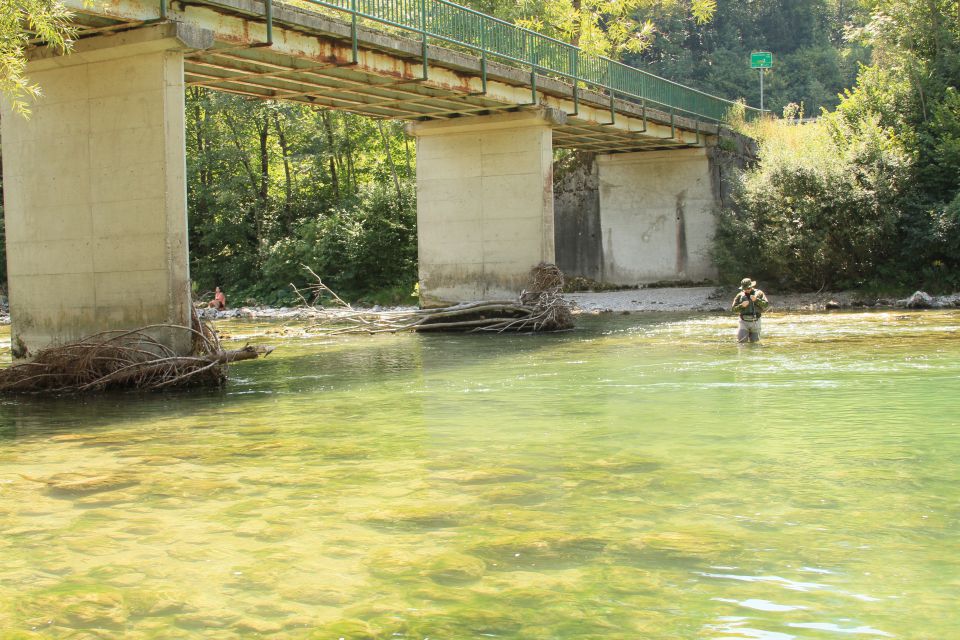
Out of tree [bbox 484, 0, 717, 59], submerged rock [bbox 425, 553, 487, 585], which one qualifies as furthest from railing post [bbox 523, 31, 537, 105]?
submerged rock [bbox 425, 553, 487, 585]

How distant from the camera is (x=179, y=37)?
1456 centimetres

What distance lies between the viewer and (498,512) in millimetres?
6664

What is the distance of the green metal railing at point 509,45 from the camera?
19.2 m

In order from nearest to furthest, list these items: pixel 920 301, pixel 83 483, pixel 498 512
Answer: pixel 498 512 → pixel 83 483 → pixel 920 301

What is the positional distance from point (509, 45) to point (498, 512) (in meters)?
18.7

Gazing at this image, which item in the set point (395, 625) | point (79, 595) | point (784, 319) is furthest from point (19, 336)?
point (784, 319)

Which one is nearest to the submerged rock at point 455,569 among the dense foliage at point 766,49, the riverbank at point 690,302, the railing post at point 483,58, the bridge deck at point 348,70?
the bridge deck at point 348,70

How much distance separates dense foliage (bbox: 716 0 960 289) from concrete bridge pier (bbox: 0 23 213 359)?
64.8 ft

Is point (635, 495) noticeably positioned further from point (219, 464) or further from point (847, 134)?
point (847, 134)

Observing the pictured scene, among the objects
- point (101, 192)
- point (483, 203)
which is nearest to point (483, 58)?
point (483, 203)

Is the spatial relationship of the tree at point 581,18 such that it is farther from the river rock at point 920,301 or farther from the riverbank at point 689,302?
the river rock at point 920,301

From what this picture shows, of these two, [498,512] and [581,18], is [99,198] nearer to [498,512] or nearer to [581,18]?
[498,512]

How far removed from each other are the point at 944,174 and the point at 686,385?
1942 cm

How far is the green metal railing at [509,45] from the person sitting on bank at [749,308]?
7889 mm
